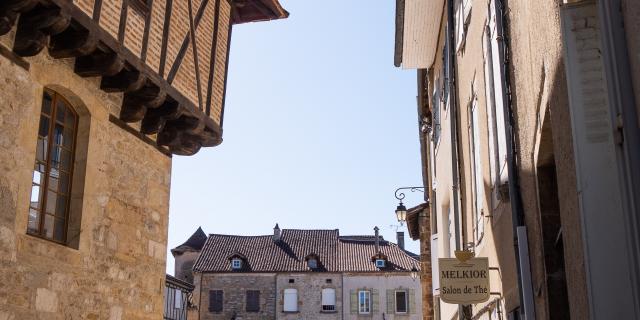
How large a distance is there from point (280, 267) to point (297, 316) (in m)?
2.72

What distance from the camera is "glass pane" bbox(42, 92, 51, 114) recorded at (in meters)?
7.79

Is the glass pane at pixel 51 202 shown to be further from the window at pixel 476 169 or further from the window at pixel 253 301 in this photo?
the window at pixel 253 301

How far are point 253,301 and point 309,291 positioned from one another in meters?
3.00

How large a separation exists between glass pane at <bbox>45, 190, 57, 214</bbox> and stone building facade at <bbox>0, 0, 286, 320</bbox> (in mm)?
11

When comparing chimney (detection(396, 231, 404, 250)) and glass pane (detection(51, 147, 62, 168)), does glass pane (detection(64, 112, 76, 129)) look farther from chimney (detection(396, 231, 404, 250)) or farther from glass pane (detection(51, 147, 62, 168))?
chimney (detection(396, 231, 404, 250))

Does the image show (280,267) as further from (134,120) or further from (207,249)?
(134,120)

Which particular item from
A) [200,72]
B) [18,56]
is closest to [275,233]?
[200,72]

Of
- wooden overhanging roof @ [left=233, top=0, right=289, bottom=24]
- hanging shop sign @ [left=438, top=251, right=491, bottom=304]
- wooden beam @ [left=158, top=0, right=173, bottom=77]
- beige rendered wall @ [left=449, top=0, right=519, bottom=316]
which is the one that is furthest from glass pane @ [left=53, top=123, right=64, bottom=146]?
beige rendered wall @ [left=449, top=0, right=519, bottom=316]

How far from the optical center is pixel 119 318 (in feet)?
28.6

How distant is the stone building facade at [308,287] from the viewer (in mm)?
40469

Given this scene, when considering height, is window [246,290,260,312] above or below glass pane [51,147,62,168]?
above

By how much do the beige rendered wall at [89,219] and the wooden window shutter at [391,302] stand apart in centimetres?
3163

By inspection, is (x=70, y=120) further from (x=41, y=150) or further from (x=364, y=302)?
(x=364, y=302)

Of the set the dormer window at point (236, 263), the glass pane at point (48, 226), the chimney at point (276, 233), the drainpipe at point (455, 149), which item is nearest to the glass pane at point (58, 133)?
the glass pane at point (48, 226)
